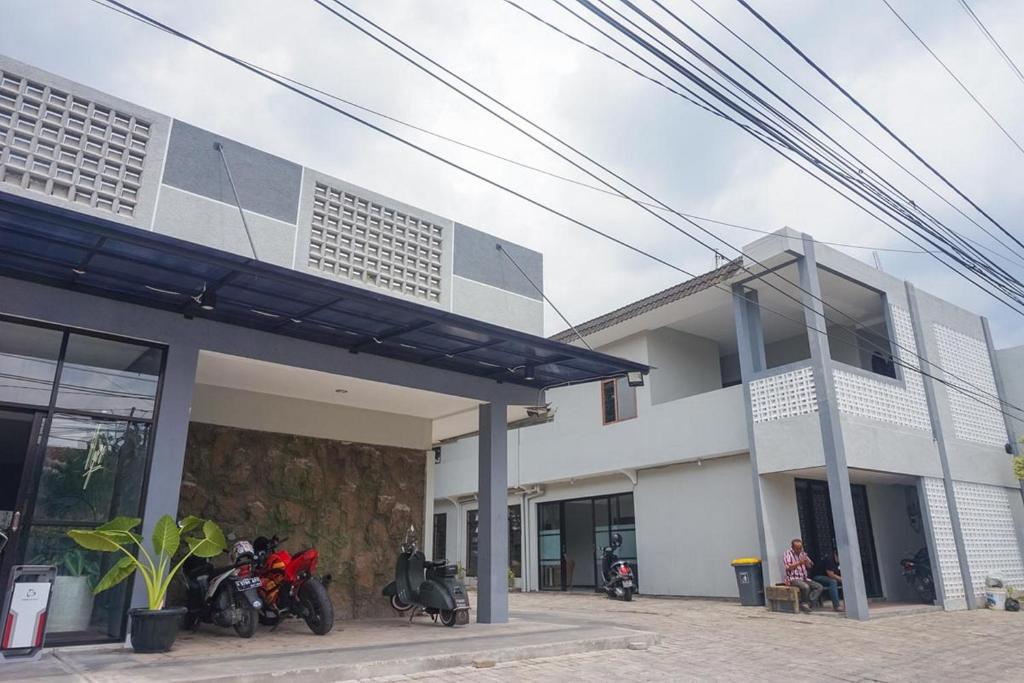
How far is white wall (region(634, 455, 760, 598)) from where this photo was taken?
1337 centimetres

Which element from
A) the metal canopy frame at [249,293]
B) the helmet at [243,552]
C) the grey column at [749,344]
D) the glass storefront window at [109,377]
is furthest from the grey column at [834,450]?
the glass storefront window at [109,377]

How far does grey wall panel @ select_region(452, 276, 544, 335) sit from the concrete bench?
19.7 feet

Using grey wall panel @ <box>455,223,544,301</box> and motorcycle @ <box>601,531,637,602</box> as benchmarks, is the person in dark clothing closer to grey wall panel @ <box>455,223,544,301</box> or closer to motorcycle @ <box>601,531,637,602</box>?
motorcycle @ <box>601,531,637,602</box>

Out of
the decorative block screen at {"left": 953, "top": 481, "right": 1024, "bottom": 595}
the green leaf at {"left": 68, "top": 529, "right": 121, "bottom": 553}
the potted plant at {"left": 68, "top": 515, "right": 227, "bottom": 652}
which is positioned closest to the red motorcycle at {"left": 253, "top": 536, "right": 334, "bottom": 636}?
the potted plant at {"left": 68, "top": 515, "right": 227, "bottom": 652}

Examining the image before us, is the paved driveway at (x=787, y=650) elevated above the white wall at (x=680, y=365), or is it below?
below

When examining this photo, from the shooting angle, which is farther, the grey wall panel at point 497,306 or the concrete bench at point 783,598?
the concrete bench at point 783,598

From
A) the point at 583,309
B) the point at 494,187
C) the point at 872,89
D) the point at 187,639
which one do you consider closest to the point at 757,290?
the point at 583,309

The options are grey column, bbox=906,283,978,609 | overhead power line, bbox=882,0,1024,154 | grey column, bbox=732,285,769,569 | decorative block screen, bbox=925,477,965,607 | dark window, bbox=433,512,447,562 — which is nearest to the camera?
overhead power line, bbox=882,0,1024,154

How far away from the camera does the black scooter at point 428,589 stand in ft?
26.7

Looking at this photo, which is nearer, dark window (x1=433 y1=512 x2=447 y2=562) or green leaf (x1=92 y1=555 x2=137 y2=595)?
green leaf (x1=92 y1=555 x2=137 y2=595)

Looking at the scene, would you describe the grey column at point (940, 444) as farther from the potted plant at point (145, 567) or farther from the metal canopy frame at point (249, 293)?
the potted plant at point (145, 567)

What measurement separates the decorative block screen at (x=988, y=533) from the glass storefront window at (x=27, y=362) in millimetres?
14453

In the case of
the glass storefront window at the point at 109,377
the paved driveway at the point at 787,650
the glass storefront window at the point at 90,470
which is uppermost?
the glass storefront window at the point at 109,377

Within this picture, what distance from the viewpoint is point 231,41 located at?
5.34 metres
